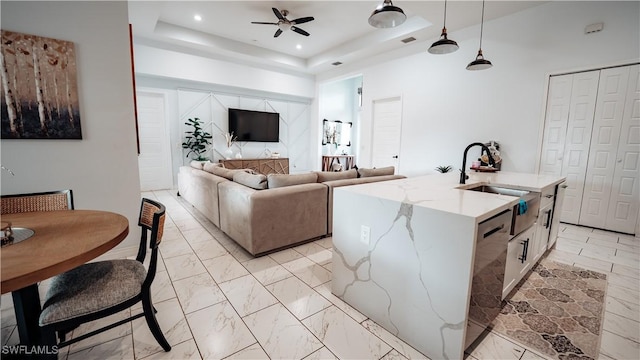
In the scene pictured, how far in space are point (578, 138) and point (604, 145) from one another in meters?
0.28

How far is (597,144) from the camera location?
362 centimetres

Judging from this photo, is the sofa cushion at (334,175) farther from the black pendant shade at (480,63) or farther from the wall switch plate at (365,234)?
the black pendant shade at (480,63)

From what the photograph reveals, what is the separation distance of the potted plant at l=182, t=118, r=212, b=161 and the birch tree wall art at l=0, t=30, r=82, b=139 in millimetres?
4095

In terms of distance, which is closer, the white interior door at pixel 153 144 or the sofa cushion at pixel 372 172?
the sofa cushion at pixel 372 172

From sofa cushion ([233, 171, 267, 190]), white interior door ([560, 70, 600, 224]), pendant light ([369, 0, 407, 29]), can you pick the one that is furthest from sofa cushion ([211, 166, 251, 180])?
white interior door ([560, 70, 600, 224])

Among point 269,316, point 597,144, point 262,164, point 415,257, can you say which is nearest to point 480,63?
point 597,144

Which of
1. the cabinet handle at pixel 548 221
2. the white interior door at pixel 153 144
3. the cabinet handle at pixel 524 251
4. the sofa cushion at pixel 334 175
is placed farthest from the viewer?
the white interior door at pixel 153 144

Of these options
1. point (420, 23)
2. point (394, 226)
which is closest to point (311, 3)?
point (420, 23)

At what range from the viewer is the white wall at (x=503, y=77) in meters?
3.49

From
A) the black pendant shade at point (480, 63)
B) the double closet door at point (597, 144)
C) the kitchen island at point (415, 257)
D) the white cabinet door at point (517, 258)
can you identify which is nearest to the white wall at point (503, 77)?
the double closet door at point (597, 144)

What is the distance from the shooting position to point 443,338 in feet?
4.57

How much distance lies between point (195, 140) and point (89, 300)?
5.79 metres

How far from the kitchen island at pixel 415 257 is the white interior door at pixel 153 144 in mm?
5716

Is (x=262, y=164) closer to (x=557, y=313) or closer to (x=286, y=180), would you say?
(x=286, y=180)
